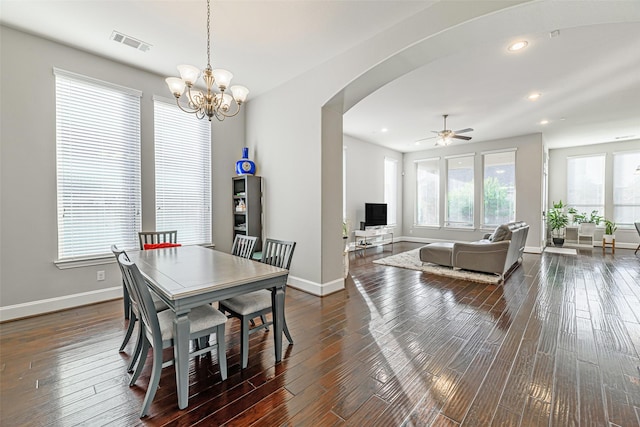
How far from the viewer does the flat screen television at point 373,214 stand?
25.0 ft

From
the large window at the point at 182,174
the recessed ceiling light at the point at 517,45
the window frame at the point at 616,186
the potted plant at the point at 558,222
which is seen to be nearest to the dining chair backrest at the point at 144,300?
the large window at the point at 182,174

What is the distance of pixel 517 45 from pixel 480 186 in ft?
18.4

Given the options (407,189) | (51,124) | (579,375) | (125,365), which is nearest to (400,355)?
(579,375)

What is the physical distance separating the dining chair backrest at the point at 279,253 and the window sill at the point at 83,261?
2473 mm

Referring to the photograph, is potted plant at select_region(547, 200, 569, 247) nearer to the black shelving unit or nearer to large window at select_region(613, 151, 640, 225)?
large window at select_region(613, 151, 640, 225)

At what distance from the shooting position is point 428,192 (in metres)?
9.17

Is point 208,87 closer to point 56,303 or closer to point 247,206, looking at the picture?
point 247,206

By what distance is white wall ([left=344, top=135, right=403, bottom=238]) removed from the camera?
7.34 meters

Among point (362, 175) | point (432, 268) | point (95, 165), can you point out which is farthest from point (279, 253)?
point (362, 175)

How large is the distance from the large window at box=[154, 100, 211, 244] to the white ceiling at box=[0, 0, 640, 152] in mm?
821

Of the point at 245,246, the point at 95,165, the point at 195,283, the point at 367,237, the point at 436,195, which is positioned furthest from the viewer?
the point at 436,195

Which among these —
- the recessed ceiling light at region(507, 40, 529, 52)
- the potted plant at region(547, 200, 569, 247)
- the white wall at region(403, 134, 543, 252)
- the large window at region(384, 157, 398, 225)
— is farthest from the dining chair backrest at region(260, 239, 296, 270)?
the potted plant at region(547, 200, 569, 247)

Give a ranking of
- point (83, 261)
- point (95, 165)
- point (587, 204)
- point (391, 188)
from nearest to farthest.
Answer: point (83, 261), point (95, 165), point (587, 204), point (391, 188)

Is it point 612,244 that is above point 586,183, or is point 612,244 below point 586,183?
below
